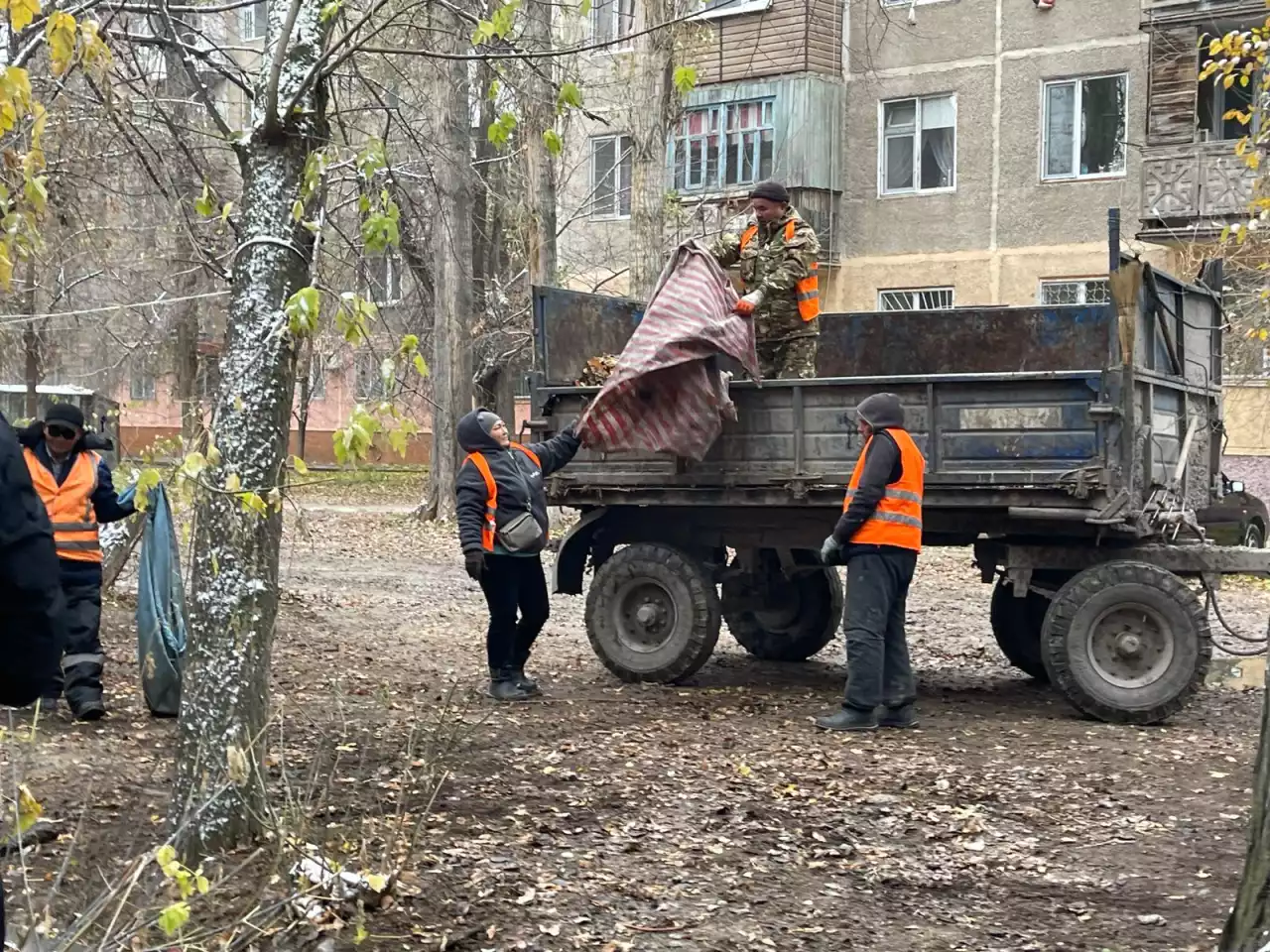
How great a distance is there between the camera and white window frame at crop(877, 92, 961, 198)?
24828mm

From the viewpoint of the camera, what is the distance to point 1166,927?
479cm

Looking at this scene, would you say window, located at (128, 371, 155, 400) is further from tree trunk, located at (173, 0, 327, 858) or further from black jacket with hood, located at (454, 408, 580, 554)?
tree trunk, located at (173, 0, 327, 858)

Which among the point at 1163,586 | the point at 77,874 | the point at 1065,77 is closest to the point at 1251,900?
the point at 77,874

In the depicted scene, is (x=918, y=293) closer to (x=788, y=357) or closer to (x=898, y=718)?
(x=788, y=357)

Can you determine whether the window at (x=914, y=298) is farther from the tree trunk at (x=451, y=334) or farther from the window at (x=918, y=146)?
the tree trunk at (x=451, y=334)

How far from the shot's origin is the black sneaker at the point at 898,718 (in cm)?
789

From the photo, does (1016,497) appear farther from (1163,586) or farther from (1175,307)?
(1175,307)

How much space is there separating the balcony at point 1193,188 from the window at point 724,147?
6.62m

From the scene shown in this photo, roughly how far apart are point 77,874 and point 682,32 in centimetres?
1261

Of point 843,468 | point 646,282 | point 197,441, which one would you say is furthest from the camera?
point 646,282

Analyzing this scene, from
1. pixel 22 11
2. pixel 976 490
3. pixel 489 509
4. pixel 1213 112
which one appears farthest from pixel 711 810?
pixel 1213 112

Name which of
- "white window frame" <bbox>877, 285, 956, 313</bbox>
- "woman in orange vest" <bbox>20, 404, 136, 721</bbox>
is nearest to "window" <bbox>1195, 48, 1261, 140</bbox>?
"white window frame" <bbox>877, 285, 956, 313</bbox>

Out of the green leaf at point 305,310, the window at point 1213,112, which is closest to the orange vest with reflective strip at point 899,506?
the green leaf at point 305,310

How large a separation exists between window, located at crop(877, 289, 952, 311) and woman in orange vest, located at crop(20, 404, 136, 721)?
19040 millimetres
